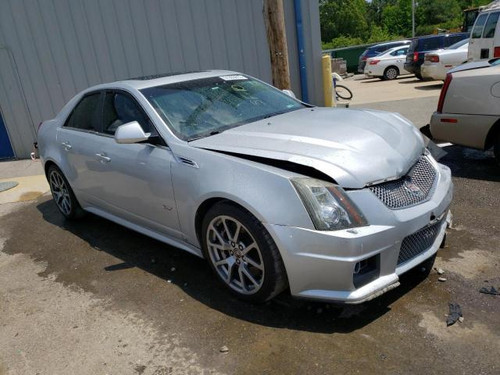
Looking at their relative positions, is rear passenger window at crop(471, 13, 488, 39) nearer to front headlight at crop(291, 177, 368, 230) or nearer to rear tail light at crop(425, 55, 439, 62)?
rear tail light at crop(425, 55, 439, 62)

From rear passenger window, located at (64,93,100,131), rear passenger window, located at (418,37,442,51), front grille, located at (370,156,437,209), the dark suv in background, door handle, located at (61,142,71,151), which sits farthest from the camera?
rear passenger window, located at (418,37,442,51)

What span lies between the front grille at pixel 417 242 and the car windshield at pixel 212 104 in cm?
162

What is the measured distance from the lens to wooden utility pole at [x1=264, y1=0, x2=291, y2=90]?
21.1 ft

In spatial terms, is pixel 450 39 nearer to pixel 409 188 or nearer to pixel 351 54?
pixel 351 54

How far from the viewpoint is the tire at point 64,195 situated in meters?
5.07

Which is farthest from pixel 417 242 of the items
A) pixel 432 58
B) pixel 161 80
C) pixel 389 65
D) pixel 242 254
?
pixel 389 65

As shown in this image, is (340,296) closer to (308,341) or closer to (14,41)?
(308,341)

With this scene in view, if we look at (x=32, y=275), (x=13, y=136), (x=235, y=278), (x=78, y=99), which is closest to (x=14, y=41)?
(x=13, y=136)

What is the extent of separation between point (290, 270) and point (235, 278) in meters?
0.62

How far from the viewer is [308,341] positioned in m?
2.77

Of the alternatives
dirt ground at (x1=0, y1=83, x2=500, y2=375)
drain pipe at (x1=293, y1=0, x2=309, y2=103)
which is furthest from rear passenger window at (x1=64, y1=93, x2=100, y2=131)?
drain pipe at (x1=293, y1=0, x2=309, y2=103)

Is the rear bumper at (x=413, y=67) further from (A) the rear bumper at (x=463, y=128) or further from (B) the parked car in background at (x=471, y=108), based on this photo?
(A) the rear bumper at (x=463, y=128)

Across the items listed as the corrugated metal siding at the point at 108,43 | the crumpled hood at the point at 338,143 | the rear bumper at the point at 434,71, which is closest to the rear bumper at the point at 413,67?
the rear bumper at the point at 434,71

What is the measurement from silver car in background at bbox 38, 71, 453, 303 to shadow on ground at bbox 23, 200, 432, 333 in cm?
15
